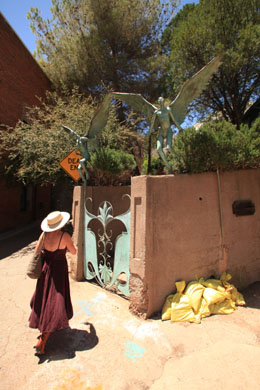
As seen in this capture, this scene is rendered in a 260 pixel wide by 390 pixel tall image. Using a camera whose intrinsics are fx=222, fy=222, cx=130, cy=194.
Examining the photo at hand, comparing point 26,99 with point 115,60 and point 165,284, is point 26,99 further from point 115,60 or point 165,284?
point 165,284

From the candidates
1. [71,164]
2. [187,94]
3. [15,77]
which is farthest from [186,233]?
[15,77]

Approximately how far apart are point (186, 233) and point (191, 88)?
96.3 inches

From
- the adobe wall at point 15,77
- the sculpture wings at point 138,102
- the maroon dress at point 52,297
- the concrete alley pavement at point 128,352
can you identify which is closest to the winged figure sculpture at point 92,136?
the sculpture wings at point 138,102

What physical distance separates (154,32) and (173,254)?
1380 centimetres

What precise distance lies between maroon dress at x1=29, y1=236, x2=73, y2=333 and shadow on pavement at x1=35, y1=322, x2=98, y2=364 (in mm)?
339

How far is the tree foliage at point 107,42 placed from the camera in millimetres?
11812

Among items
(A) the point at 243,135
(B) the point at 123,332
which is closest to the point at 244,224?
(A) the point at 243,135

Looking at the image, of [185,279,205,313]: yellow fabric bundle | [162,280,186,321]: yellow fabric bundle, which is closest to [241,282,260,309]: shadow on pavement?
[185,279,205,313]: yellow fabric bundle

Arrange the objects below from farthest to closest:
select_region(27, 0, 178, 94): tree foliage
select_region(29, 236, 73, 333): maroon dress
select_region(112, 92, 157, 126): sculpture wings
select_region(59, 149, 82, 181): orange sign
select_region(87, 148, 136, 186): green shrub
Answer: select_region(27, 0, 178, 94): tree foliage
select_region(59, 149, 82, 181): orange sign
select_region(87, 148, 136, 186): green shrub
select_region(112, 92, 157, 126): sculpture wings
select_region(29, 236, 73, 333): maroon dress

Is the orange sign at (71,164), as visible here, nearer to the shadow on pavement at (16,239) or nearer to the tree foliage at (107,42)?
the shadow on pavement at (16,239)

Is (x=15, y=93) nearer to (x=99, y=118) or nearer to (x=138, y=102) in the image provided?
(x=99, y=118)

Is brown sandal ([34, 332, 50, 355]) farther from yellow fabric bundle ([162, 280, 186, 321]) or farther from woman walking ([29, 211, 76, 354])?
yellow fabric bundle ([162, 280, 186, 321])

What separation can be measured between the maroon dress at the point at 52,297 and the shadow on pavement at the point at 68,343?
1.11ft

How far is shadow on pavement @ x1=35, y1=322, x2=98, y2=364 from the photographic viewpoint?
8.40 ft
